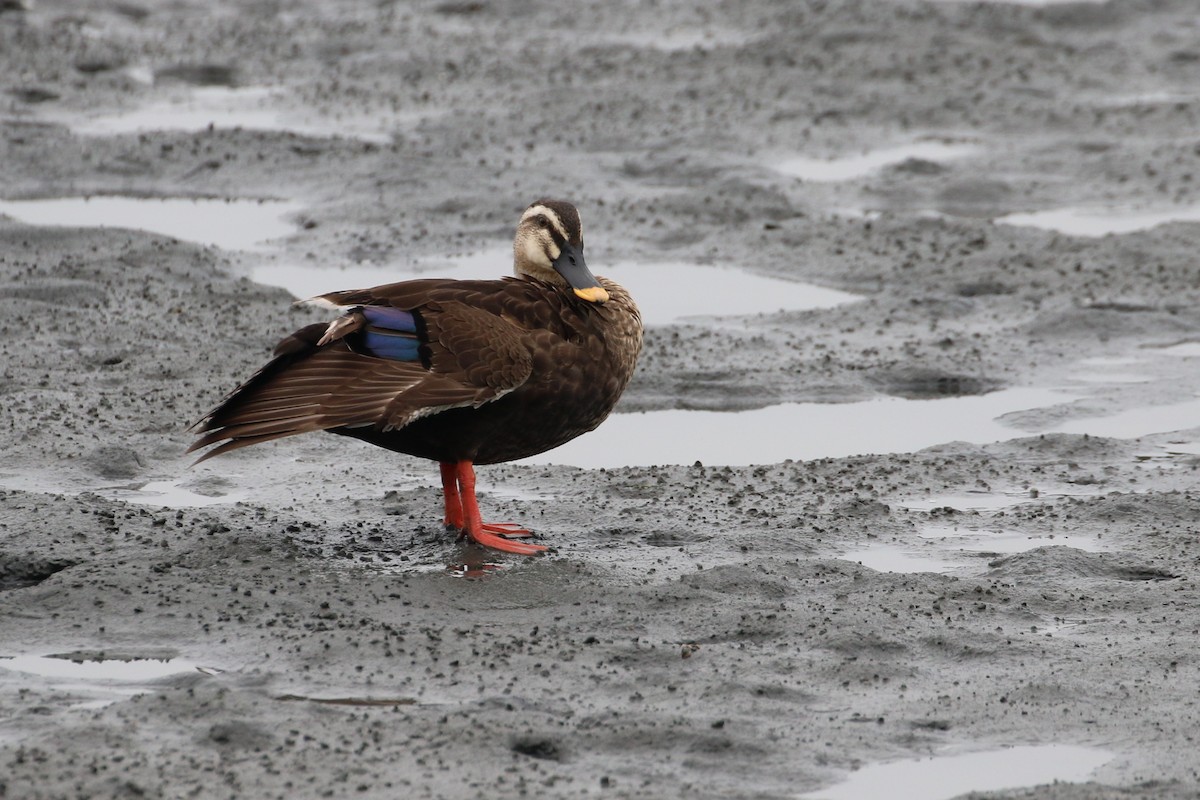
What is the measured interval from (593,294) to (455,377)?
2.42 feet

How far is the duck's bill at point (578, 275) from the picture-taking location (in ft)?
22.3

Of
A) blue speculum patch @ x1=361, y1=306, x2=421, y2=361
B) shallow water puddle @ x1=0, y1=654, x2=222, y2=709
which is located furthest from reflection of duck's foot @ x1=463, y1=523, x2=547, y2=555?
shallow water puddle @ x1=0, y1=654, x2=222, y2=709

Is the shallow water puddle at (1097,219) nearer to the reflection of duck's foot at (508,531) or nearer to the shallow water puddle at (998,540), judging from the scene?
the shallow water puddle at (998,540)

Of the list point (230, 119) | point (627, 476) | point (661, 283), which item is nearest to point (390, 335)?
point (627, 476)

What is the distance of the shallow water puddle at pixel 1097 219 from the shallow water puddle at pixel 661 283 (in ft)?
6.13

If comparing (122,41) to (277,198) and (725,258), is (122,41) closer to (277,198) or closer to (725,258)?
(277,198)

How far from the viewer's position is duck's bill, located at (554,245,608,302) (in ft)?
22.3

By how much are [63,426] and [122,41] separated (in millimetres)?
8774

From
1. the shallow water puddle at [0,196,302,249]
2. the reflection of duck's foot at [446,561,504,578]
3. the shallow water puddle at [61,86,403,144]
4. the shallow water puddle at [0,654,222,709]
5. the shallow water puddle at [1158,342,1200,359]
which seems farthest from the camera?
the shallow water puddle at [61,86,403,144]

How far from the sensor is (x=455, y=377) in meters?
6.36

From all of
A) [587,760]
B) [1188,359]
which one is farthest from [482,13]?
[587,760]

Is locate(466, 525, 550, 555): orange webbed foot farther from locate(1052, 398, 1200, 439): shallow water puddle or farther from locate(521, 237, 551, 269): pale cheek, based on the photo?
locate(1052, 398, 1200, 439): shallow water puddle

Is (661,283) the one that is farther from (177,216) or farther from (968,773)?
(968,773)

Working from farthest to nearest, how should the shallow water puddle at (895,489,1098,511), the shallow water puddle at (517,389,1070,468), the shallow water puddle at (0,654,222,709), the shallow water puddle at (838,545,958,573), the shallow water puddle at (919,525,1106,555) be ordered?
the shallow water puddle at (517,389,1070,468) < the shallow water puddle at (895,489,1098,511) < the shallow water puddle at (919,525,1106,555) < the shallow water puddle at (838,545,958,573) < the shallow water puddle at (0,654,222,709)
